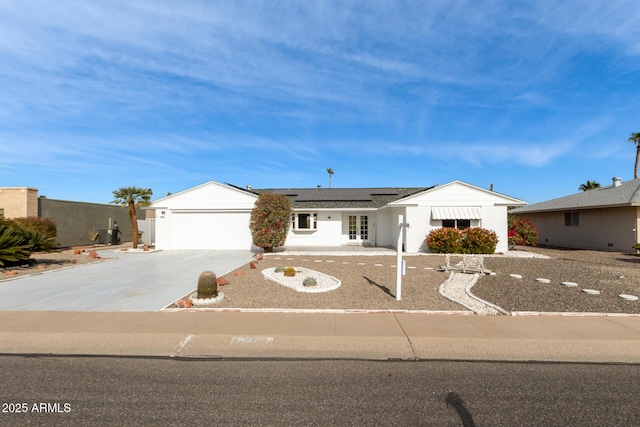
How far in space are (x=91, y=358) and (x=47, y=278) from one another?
26.0ft

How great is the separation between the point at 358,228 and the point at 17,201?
20.6 metres

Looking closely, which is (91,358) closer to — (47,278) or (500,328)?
(500,328)

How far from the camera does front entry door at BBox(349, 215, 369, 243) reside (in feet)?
73.4

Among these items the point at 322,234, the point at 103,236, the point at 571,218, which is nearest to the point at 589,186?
the point at 571,218

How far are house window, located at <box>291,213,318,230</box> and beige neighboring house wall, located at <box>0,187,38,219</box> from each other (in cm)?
1552

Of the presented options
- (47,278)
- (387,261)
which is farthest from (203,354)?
(387,261)

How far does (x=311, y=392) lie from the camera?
3.82 m

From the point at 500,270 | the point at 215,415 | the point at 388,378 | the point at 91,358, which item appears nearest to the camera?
the point at 215,415

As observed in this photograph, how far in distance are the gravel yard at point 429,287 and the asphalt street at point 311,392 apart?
9.11ft

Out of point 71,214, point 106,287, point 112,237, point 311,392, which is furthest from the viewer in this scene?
point 112,237

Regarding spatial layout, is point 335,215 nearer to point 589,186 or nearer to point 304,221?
point 304,221

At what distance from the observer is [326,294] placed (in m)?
8.47

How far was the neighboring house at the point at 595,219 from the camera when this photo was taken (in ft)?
60.5

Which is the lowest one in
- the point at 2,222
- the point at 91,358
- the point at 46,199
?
the point at 91,358
